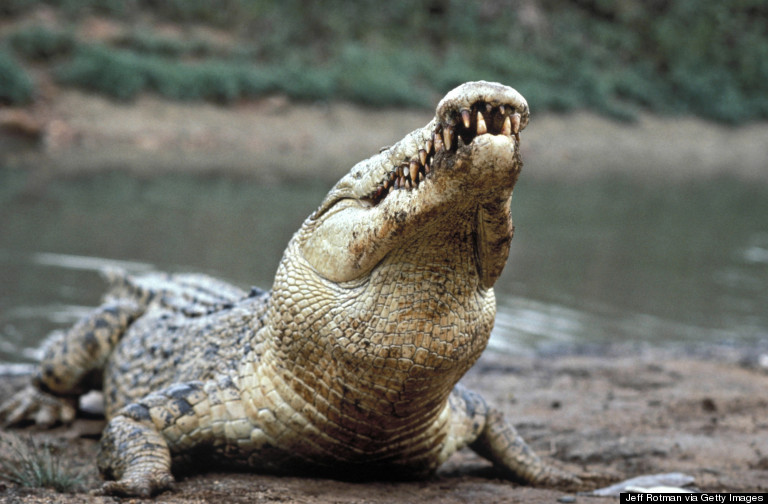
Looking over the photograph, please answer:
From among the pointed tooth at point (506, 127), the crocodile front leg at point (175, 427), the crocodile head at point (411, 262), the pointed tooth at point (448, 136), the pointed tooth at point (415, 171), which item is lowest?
the crocodile front leg at point (175, 427)

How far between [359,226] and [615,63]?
1212 inches

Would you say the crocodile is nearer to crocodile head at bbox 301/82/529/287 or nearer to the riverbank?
crocodile head at bbox 301/82/529/287

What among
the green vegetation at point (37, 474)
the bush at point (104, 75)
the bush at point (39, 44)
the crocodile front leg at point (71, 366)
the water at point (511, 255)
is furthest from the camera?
the bush at point (39, 44)

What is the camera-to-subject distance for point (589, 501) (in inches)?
123

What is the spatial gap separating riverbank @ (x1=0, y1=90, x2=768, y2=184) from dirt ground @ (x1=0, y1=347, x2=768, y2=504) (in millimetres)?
10148

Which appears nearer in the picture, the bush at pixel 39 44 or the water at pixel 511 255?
the water at pixel 511 255

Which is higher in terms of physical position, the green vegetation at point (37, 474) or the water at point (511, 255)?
the water at point (511, 255)

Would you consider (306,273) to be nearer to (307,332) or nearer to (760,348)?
(307,332)

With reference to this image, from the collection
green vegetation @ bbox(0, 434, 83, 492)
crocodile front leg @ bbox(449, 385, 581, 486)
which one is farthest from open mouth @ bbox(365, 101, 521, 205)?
green vegetation @ bbox(0, 434, 83, 492)

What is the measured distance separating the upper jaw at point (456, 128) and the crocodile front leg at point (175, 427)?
3.43 feet

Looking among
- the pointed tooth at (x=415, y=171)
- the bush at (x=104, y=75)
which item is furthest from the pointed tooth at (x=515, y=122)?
the bush at (x=104, y=75)

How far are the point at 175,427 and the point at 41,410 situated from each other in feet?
5.50

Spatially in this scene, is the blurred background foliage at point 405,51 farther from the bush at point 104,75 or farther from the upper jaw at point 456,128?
the upper jaw at point 456,128

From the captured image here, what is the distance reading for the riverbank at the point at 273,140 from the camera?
1589 cm
